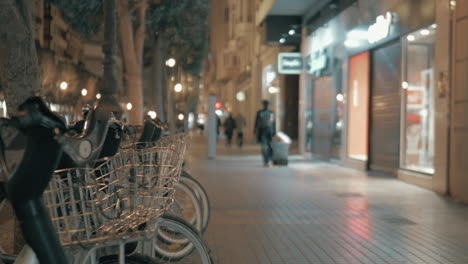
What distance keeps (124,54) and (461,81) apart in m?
7.74

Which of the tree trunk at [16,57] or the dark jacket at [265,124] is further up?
the tree trunk at [16,57]

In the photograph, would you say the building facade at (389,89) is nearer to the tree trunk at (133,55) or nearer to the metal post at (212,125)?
the metal post at (212,125)

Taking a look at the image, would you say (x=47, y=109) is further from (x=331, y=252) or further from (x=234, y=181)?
(x=234, y=181)

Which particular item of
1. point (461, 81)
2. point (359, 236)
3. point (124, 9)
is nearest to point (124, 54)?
point (124, 9)

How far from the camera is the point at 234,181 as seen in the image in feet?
40.1

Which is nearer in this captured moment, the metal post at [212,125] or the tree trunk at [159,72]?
the tree trunk at [159,72]

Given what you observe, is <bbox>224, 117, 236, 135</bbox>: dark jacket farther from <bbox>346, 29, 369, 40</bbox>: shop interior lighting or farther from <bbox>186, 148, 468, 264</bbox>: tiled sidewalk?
<bbox>186, 148, 468, 264</bbox>: tiled sidewalk

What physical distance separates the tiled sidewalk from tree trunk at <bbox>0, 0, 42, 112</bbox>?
2.20 meters

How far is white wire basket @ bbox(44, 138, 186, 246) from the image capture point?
2.48 m

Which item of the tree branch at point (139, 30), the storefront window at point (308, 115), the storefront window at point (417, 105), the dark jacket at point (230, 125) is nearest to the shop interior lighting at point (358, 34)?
the storefront window at point (417, 105)

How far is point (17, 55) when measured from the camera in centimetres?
435

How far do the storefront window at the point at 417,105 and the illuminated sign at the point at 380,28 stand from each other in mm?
534

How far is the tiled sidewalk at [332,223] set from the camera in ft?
18.2

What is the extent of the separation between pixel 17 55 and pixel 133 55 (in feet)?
30.8
